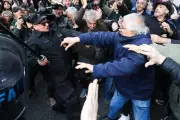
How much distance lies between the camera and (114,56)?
307 centimetres

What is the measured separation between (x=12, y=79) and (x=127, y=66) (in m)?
1.13

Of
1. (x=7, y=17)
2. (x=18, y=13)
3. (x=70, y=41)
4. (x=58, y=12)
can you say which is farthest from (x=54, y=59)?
(x=7, y=17)

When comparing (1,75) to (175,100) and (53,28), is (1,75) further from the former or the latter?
(175,100)

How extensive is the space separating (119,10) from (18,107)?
11.8ft

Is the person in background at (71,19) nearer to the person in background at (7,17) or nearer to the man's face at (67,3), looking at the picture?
the man's face at (67,3)

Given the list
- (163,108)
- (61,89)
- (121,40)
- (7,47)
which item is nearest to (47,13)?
(61,89)

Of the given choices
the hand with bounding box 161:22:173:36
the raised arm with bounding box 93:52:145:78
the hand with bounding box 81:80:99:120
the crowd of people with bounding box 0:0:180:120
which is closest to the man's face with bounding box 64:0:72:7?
the crowd of people with bounding box 0:0:180:120

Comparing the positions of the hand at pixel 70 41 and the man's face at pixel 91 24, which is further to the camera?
the man's face at pixel 91 24

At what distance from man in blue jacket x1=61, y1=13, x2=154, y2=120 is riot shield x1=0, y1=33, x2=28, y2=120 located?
672mm

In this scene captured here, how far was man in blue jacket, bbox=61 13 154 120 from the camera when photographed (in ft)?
8.29

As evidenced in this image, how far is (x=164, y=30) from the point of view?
381cm

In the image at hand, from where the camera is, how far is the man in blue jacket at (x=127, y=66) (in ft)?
8.29

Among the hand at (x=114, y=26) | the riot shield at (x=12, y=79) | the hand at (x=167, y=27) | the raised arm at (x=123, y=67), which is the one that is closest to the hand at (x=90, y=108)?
the riot shield at (x=12, y=79)

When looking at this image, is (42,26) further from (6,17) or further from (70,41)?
(6,17)
